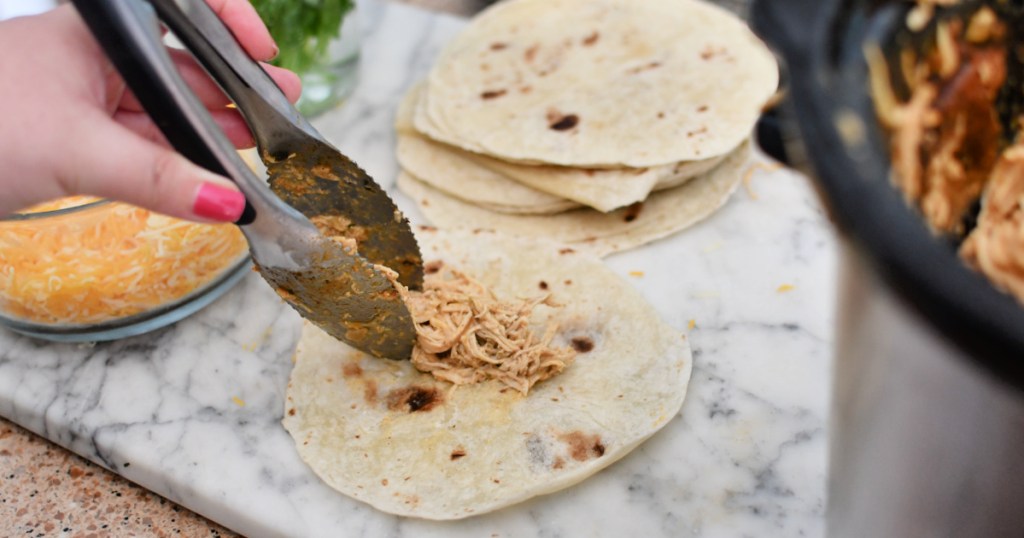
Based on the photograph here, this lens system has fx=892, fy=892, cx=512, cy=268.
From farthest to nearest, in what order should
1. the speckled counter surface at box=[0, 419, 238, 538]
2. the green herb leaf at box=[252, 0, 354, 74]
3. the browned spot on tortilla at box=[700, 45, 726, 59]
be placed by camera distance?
the browned spot on tortilla at box=[700, 45, 726, 59] < the green herb leaf at box=[252, 0, 354, 74] < the speckled counter surface at box=[0, 419, 238, 538]

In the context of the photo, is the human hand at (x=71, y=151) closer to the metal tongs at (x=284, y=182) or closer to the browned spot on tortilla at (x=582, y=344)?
the metal tongs at (x=284, y=182)

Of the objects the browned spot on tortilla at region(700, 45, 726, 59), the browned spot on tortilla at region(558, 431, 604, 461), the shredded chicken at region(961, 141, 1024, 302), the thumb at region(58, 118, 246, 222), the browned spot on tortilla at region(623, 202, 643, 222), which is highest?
the thumb at region(58, 118, 246, 222)

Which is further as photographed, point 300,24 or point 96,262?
point 300,24

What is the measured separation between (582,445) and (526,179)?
2.33 ft

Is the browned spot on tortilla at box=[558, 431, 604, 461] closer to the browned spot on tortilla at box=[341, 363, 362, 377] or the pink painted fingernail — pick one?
the browned spot on tortilla at box=[341, 363, 362, 377]

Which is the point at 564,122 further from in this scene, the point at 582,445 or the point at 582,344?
the point at 582,445

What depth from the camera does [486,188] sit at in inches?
77.9

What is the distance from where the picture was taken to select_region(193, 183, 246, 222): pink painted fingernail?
109cm

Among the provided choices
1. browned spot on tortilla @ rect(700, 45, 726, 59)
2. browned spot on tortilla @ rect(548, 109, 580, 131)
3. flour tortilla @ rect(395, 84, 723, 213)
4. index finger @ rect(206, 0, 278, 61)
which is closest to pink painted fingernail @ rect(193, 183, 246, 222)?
index finger @ rect(206, 0, 278, 61)

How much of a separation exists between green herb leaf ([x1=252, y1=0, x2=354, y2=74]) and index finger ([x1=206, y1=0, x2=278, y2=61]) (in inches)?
22.0

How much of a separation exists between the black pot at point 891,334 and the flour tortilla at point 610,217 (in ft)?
2.80

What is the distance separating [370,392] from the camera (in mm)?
1546

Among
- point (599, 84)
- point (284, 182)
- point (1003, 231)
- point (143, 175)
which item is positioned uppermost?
point (143, 175)

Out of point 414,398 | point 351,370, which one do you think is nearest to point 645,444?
point 414,398
